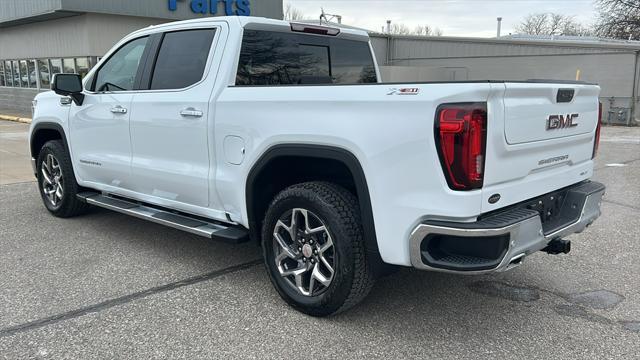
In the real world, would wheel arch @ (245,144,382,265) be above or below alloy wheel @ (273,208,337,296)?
above

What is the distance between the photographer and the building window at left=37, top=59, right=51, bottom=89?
20.1 m

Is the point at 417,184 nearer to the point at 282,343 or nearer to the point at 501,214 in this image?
the point at 501,214

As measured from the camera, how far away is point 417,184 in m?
2.81

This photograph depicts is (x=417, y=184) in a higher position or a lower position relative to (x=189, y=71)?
lower

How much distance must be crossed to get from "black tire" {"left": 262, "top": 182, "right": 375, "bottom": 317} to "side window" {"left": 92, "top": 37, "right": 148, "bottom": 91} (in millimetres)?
2087

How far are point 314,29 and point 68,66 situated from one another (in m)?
17.1

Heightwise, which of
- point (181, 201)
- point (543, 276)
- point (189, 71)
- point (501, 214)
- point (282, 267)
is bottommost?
point (543, 276)

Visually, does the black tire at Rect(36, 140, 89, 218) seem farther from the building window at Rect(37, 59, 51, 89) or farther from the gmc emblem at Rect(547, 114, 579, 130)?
the building window at Rect(37, 59, 51, 89)

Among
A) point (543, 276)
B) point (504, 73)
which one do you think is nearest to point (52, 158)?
point (543, 276)

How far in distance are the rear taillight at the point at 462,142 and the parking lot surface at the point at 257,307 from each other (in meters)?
1.07

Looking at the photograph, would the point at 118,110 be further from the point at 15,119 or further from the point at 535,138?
the point at 15,119

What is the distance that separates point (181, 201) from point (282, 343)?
1.63 meters

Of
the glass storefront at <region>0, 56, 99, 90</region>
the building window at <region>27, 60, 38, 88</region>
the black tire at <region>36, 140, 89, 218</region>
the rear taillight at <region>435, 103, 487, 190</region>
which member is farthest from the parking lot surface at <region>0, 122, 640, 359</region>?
the building window at <region>27, 60, 38, 88</region>

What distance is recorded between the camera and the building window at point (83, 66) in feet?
58.0
